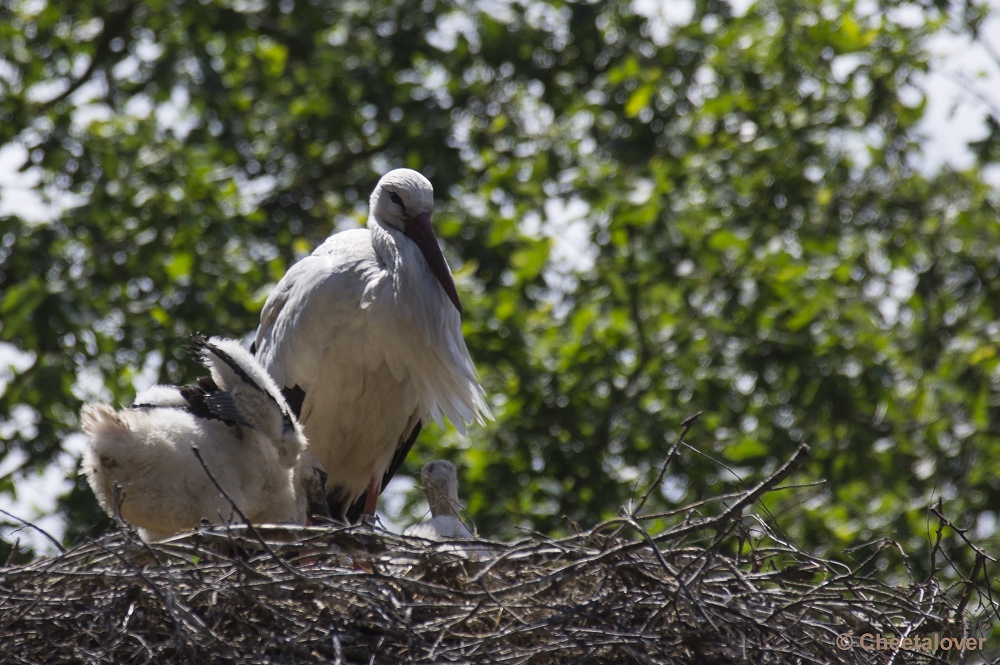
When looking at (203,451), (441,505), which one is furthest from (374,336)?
(203,451)

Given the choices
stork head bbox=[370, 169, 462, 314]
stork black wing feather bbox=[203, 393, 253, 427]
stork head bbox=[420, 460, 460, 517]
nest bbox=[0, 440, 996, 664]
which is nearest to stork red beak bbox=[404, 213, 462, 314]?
stork head bbox=[370, 169, 462, 314]

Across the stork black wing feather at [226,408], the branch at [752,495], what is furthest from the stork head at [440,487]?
the branch at [752,495]

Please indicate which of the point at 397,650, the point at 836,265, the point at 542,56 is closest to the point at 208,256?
the point at 542,56

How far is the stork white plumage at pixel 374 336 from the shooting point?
385 cm

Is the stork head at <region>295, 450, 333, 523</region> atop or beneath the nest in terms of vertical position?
beneath

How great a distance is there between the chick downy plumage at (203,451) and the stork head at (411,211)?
90 cm

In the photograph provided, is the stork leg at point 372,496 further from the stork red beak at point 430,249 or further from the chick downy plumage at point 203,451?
the chick downy plumage at point 203,451

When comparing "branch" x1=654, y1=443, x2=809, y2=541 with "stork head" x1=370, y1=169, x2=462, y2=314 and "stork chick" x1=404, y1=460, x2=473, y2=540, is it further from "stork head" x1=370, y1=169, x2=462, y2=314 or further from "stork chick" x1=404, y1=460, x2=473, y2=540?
"stork head" x1=370, y1=169, x2=462, y2=314

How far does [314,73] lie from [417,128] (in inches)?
29.8

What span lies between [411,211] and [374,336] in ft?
1.53

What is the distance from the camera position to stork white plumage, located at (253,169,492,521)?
12.6 feet

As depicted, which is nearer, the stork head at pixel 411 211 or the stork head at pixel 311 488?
the stork head at pixel 311 488

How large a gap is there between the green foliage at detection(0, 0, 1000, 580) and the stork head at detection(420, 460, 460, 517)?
4.07 feet

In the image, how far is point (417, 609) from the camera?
2582 mm
